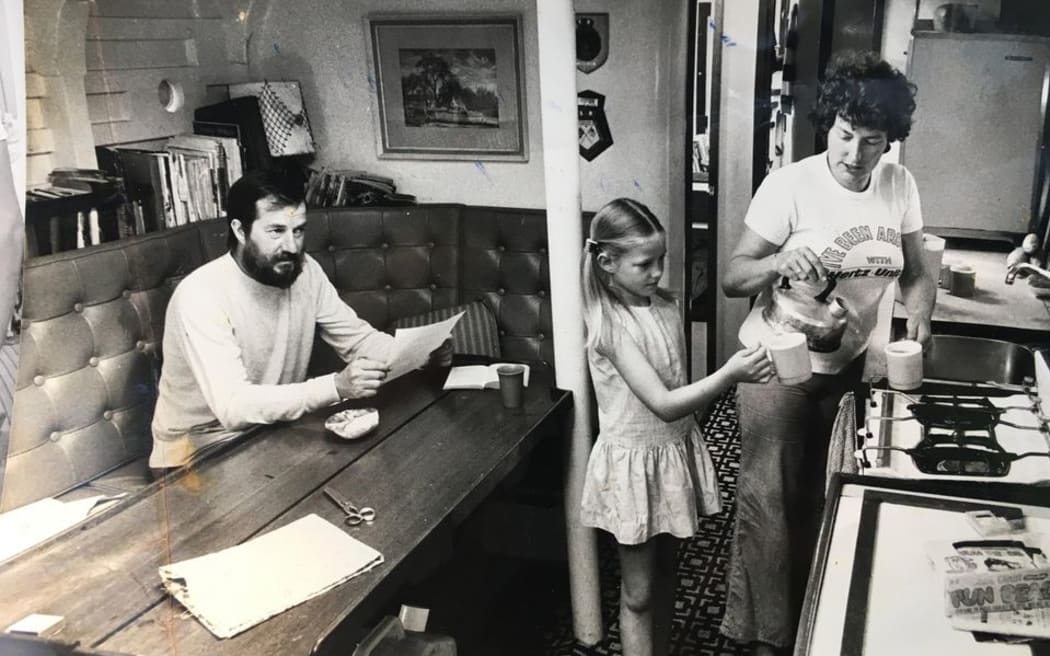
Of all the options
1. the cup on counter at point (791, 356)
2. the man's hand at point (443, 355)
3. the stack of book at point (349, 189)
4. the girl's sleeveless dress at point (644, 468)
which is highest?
the stack of book at point (349, 189)

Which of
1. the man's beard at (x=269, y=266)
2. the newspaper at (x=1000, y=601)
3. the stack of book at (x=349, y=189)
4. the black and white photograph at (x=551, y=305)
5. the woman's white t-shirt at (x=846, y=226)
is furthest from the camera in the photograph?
the stack of book at (x=349, y=189)

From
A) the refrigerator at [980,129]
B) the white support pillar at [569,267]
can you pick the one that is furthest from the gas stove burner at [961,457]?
the white support pillar at [569,267]

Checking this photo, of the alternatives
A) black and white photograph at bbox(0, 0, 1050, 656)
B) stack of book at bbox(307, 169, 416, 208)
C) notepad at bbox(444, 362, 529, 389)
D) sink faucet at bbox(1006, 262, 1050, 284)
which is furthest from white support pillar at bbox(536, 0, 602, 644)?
sink faucet at bbox(1006, 262, 1050, 284)

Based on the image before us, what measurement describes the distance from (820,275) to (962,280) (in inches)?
7.8

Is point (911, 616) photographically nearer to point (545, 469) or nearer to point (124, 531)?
point (545, 469)

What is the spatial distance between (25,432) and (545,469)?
947 millimetres

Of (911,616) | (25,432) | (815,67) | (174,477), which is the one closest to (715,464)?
(911,616)

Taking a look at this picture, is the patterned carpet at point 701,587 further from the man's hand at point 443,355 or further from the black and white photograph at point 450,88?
the black and white photograph at point 450,88

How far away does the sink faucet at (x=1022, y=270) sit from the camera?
123 centimetres

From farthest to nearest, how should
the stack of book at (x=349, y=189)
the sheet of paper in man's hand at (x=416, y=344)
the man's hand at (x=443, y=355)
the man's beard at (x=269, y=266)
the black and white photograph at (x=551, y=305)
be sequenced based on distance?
the man's hand at (x=443, y=355) < the sheet of paper in man's hand at (x=416, y=344) < the stack of book at (x=349, y=189) < the man's beard at (x=269, y=266) < the black and white photograph at (x=551, y=305)

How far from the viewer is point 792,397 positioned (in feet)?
4.87

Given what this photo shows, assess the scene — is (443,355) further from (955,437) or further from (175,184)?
(955,437)

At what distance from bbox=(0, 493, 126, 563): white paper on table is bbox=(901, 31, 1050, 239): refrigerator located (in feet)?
4.41

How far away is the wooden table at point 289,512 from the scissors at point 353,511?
13 mm
